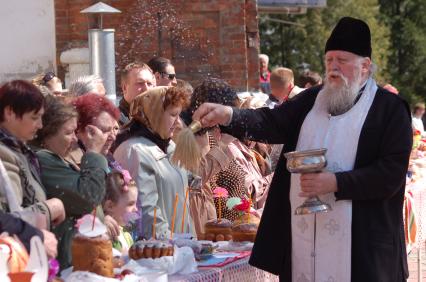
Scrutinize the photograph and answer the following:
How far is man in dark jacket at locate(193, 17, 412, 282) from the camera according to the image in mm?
5227

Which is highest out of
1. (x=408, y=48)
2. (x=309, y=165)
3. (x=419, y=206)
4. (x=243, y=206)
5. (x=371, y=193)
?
(x=309, y=165)

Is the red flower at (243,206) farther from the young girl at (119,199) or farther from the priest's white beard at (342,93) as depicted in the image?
the priest's white beard at (342,93)

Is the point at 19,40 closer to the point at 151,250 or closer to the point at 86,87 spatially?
the point at 86,87

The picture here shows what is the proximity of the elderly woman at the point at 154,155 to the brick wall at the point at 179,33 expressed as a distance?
4.74m

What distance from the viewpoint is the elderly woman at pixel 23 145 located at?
14.5 feet

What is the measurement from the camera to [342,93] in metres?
5.35

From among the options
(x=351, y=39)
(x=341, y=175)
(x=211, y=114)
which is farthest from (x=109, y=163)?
(x=351, y=39)

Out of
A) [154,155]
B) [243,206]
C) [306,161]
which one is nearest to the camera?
[306,161]

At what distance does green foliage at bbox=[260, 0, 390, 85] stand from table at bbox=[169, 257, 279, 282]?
29.7m

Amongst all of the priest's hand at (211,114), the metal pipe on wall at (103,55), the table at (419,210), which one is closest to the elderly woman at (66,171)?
the priest's hand at (211,114)

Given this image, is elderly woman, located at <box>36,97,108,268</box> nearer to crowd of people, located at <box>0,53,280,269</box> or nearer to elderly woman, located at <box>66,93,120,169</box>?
crowd of people, located at <box>0,53,280,269</box>

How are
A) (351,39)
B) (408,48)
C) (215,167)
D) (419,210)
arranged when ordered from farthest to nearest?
(408,48) → (419,210) → (215,167) → (351,39)

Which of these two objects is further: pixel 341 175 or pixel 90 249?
pixel 341 175

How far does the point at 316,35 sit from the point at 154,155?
3106cm
